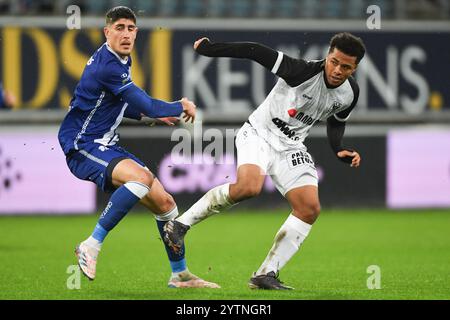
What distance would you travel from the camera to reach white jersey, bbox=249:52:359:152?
7016 mm

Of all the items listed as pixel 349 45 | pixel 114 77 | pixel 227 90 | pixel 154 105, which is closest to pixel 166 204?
pixel 154 105

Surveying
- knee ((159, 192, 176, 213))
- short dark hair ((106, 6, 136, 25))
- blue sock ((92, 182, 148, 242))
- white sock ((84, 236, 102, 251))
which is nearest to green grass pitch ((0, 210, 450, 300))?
white sock ((84, 236, 102, 251))

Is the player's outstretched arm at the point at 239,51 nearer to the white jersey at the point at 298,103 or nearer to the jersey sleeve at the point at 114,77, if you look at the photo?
the white jersey at the point at 298,103

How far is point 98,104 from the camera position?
6.96 m

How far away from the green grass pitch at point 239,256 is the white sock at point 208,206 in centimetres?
51

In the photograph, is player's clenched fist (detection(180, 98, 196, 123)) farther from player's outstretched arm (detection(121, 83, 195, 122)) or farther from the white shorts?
the white shorts

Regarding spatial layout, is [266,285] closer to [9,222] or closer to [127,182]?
[127,182]

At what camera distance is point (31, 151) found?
45.6ft

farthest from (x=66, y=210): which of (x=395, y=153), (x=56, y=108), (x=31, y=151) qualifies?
(x=395, y=153)

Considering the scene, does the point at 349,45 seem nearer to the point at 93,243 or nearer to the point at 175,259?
the point at 175,259

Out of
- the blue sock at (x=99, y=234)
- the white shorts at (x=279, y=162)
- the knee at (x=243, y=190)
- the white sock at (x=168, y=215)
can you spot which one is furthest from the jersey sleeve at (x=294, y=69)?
the blue sock at (x=99, y=234)

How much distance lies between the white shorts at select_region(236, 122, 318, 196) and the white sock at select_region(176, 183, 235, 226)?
27 centimetres

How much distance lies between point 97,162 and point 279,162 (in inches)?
52.4

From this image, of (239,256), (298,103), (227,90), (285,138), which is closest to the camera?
(298,103)
